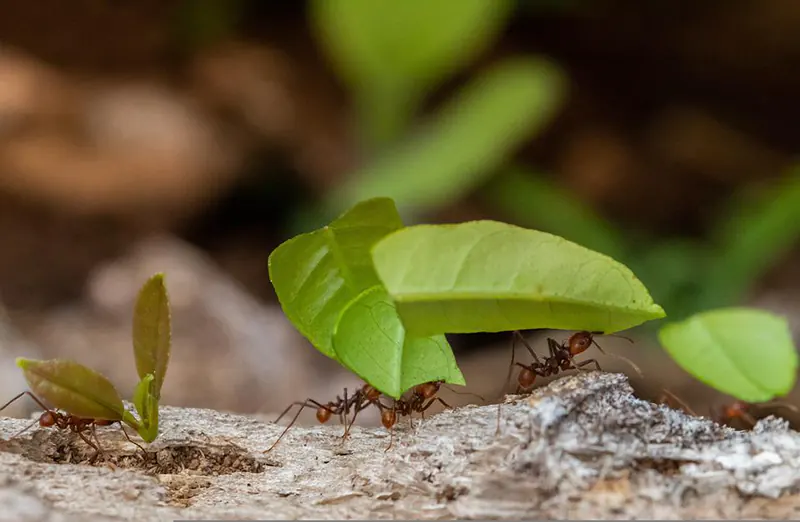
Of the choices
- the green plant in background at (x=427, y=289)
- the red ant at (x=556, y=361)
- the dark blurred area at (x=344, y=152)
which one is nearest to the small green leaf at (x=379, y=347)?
the green plant in background at (x=427, y=289)

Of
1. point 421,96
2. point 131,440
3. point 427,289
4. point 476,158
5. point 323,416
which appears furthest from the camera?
point 421,96

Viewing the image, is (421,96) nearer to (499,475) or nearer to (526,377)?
(526,377)

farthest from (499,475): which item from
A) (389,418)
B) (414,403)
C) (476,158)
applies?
(476,158)

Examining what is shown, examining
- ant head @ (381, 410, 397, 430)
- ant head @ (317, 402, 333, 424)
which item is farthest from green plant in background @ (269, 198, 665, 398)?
ant head @ (317, 402, 333, 424)

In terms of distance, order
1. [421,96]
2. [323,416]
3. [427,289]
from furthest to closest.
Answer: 1. [421,96]
2. [323,416]
3. [427,289]

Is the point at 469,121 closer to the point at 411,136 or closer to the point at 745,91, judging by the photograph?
the point at 411,136

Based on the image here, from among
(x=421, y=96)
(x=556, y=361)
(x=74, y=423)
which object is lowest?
(x=74, y=423)
